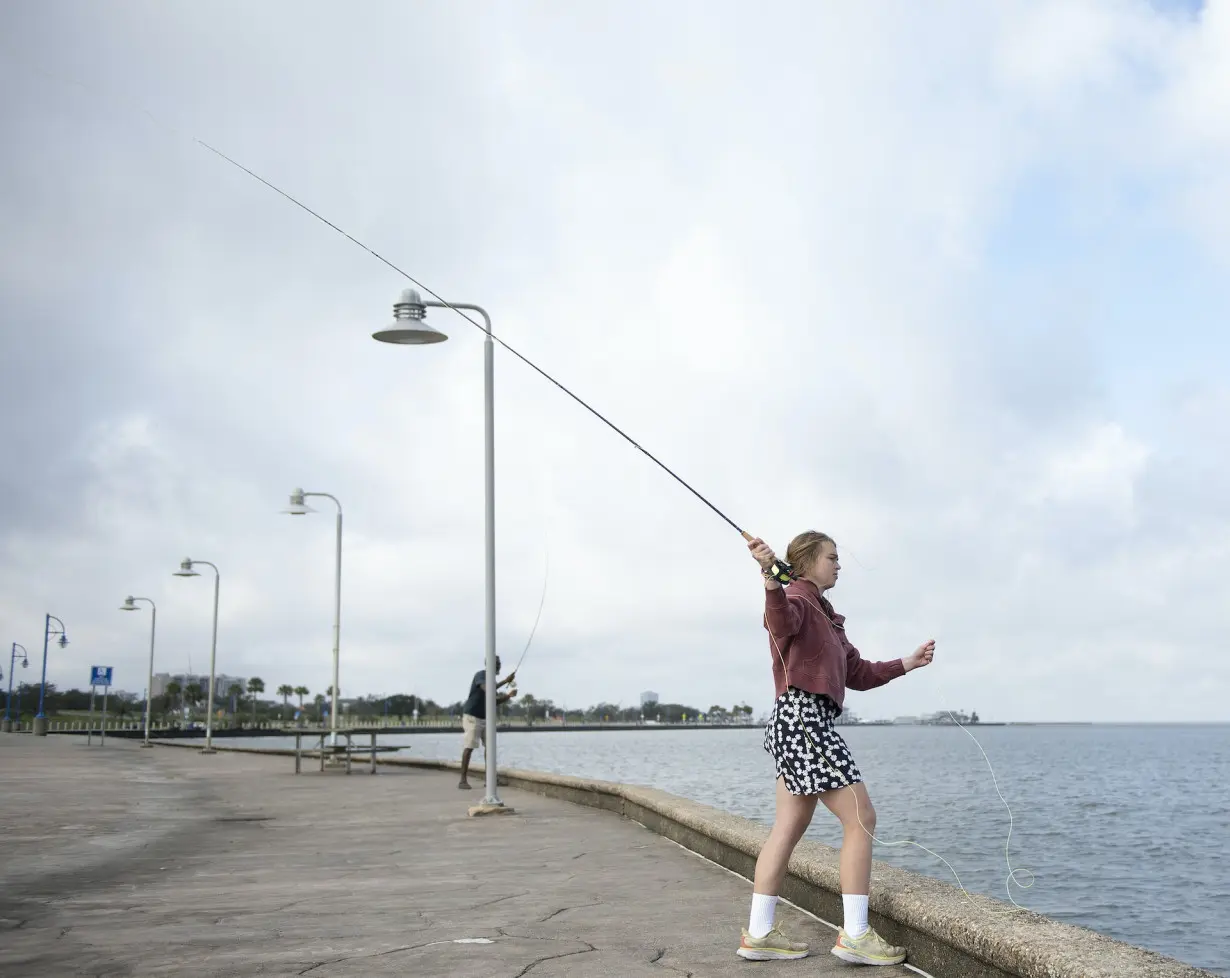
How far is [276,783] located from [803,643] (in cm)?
1451

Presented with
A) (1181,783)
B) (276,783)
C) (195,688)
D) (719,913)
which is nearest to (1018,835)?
(276,783)

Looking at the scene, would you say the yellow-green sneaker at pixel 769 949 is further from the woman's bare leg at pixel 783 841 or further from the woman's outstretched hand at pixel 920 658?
the woman's outstretched hand at pixel 920 658

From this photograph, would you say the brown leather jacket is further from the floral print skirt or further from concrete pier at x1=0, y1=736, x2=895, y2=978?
concrete pier at x1=0, y1=736, x2=895, y2=978

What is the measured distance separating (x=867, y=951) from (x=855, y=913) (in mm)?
160

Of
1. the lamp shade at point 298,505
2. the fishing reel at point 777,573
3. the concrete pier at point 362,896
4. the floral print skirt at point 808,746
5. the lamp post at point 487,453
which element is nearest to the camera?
the fishing reel at point 777,573

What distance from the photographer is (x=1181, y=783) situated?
56.0 metres

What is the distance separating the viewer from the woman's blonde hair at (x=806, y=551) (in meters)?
4.96

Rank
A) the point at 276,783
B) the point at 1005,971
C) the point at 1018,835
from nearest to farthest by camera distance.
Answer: the point at 1005,971, the point at 276,783, the point at 1018,835

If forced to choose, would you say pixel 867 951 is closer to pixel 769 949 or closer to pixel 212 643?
pixel 769 949

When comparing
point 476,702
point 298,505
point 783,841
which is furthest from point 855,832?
point 298,505

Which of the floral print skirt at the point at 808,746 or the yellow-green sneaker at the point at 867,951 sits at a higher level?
the floral print skirt at the point at 808,746

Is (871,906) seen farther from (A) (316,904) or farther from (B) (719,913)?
(A) (316,904)

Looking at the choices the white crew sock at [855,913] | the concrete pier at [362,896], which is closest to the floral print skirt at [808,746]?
the white crew sock at [855,913]

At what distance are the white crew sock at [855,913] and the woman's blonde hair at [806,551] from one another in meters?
1.26
